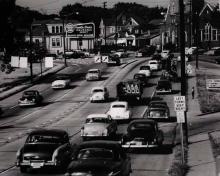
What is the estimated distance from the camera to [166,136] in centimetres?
3688

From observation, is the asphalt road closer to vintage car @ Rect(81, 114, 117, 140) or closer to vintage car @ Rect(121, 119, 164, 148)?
vintage car @ Rect(121, 119, 164, 148)

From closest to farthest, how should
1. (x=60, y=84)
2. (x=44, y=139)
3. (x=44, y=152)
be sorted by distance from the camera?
(x=44, y=152), (x=44, y=139), (x=60, y=84)

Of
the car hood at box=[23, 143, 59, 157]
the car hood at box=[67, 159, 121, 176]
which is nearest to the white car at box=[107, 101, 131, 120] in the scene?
the car hood at box=[23, 143, 59, 157]

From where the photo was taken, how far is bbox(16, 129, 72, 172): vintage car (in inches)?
887

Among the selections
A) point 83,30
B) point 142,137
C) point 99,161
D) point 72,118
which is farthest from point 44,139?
point 83,30

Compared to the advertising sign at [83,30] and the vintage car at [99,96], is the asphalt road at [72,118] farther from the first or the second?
the advertising sign at [83,30]

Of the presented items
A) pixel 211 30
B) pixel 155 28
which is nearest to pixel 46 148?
pixel 211 30

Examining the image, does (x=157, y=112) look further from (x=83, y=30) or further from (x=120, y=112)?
(x=83, y=30)

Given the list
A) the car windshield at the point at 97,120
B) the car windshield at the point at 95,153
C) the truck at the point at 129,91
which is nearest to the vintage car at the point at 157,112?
the car windshield at the point at 97,120

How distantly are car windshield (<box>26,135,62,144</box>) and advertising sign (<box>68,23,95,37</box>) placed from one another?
113 metres

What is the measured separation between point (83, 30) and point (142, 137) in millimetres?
111841

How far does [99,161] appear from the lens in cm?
1906

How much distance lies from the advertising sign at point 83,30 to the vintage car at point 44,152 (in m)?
114

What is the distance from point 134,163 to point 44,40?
415ft
